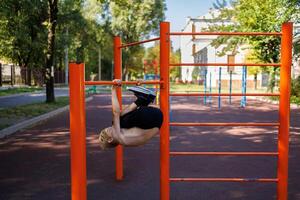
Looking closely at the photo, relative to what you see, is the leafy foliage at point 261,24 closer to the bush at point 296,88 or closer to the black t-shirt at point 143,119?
the bush at point 296,88

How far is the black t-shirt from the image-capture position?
3.53 metres

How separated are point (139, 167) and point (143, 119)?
2.86 m

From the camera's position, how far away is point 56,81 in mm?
47438

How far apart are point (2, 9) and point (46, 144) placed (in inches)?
268

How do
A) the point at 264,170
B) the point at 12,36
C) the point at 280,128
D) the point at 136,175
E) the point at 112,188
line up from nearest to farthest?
the point at 280,128 → the point at 112,188 → the point at 136,175 → the point at 264,170 → the point at 12,36

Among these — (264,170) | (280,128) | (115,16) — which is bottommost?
(264,170)

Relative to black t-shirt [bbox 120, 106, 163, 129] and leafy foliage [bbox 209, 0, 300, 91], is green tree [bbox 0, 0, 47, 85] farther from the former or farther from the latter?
black t-shirt [bbox 120, 106, 163, 129]

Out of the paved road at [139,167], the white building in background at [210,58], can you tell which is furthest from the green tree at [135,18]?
the paved road at [139,167]

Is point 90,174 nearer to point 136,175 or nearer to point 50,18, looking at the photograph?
point 136,175

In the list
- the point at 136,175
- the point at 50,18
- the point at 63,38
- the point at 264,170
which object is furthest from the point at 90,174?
the point at 63,38

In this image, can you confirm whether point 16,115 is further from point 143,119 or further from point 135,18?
point 135,18

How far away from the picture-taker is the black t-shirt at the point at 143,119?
11.6ft

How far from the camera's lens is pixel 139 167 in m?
6.23

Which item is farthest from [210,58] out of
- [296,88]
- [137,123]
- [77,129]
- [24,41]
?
[77,129]
